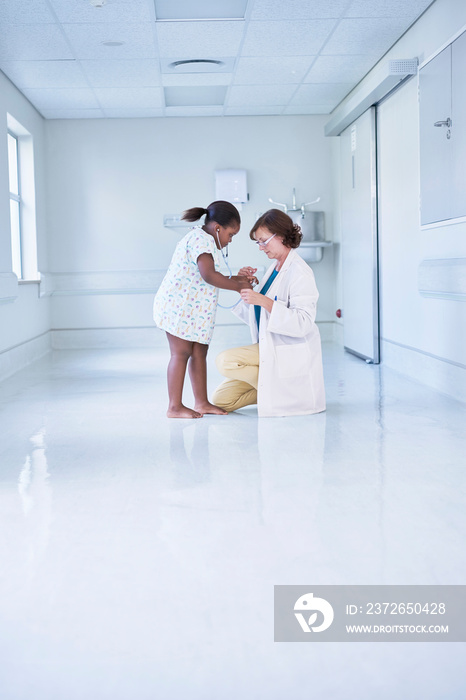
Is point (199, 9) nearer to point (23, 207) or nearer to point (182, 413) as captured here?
point (182, 413)

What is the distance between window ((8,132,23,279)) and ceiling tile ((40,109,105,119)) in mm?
548

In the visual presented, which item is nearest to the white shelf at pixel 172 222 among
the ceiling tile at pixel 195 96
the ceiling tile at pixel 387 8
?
the ceiling tile at pixel 195 96

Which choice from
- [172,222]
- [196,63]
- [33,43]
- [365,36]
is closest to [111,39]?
[33,43]

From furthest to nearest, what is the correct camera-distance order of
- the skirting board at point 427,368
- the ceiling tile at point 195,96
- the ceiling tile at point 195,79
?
the ceiling tile at point 195,96 < the ceiling tile at point 195,79 < the skirting board at point 427,368

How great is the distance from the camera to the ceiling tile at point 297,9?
460 centimetres

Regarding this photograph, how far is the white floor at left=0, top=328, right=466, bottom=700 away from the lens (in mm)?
1481

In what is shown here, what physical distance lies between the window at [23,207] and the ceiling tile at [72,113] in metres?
0.48

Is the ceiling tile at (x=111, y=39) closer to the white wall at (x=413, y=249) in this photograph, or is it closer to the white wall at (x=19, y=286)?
the white wall at (x=19, y=286)

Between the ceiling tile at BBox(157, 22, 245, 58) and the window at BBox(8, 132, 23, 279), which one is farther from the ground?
the ceiling tile at BBox(157, 22, 245, 58)

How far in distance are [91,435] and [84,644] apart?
212 cm

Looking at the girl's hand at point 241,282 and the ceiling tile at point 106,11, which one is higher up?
the ceiling tile at point 106,11

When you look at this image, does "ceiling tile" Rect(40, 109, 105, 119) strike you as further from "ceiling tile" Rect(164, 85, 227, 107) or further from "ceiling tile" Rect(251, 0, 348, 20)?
"ceiling tile" Rect(251, 0, 348, 20)

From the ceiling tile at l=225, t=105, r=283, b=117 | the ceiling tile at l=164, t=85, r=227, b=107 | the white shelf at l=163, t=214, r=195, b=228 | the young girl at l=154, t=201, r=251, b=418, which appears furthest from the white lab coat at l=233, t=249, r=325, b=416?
the white shelf at l=163, t=214, r=195, b=228

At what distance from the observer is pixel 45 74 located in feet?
20.0
